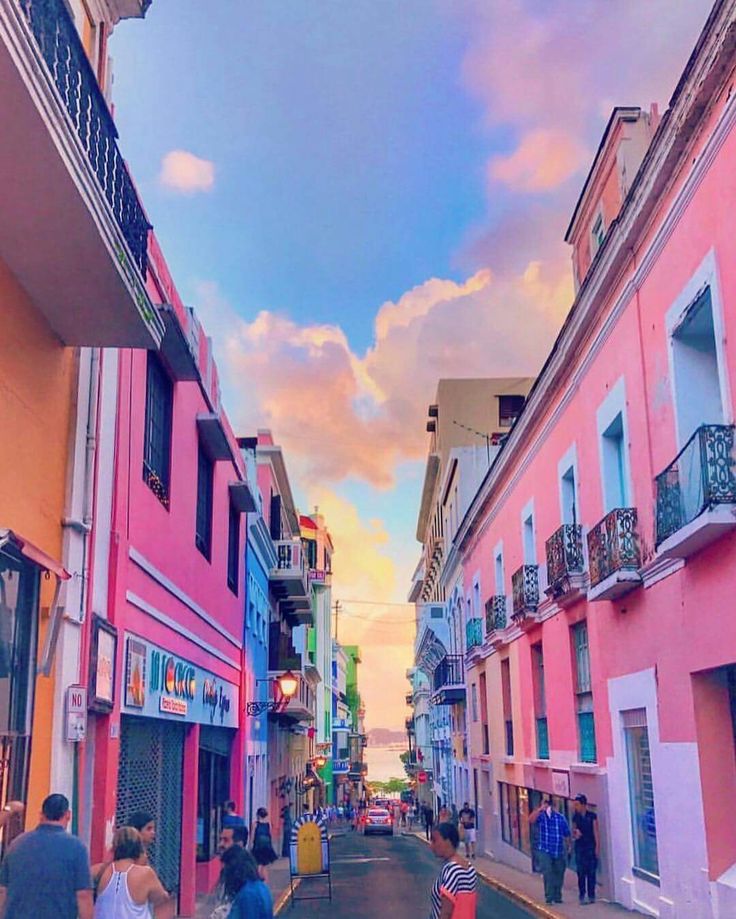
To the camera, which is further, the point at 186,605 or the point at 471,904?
the point at 186,605

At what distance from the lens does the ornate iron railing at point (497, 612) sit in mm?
23672

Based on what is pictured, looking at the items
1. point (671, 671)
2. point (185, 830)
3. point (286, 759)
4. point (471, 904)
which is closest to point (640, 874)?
point (671, 671)

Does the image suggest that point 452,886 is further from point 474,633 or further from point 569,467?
point 474,633

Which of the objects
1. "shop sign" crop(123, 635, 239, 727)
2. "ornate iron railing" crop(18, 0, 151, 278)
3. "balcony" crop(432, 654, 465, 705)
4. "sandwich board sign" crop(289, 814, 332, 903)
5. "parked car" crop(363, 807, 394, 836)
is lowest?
"parked car" crop(363, 807, 394, 836)

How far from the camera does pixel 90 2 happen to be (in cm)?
979

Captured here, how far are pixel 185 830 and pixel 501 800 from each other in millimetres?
12376

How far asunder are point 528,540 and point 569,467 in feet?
14.9

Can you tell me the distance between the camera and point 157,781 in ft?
43.5

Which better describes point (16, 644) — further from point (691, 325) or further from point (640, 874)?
point (640, 874)

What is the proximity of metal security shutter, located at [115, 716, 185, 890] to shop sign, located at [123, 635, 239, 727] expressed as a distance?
0.27 metres

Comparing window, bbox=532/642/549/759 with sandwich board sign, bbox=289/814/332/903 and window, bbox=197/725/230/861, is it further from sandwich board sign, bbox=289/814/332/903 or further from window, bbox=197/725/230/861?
window, bbox=197/725/230/861

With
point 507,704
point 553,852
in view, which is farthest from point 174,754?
point 507,704

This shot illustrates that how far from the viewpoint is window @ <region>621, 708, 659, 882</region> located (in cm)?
1313

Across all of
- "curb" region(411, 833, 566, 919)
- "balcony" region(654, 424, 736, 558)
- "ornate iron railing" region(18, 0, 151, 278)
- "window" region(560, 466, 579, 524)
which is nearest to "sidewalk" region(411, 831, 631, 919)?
"curb" region(411, 833, 566, 919)
